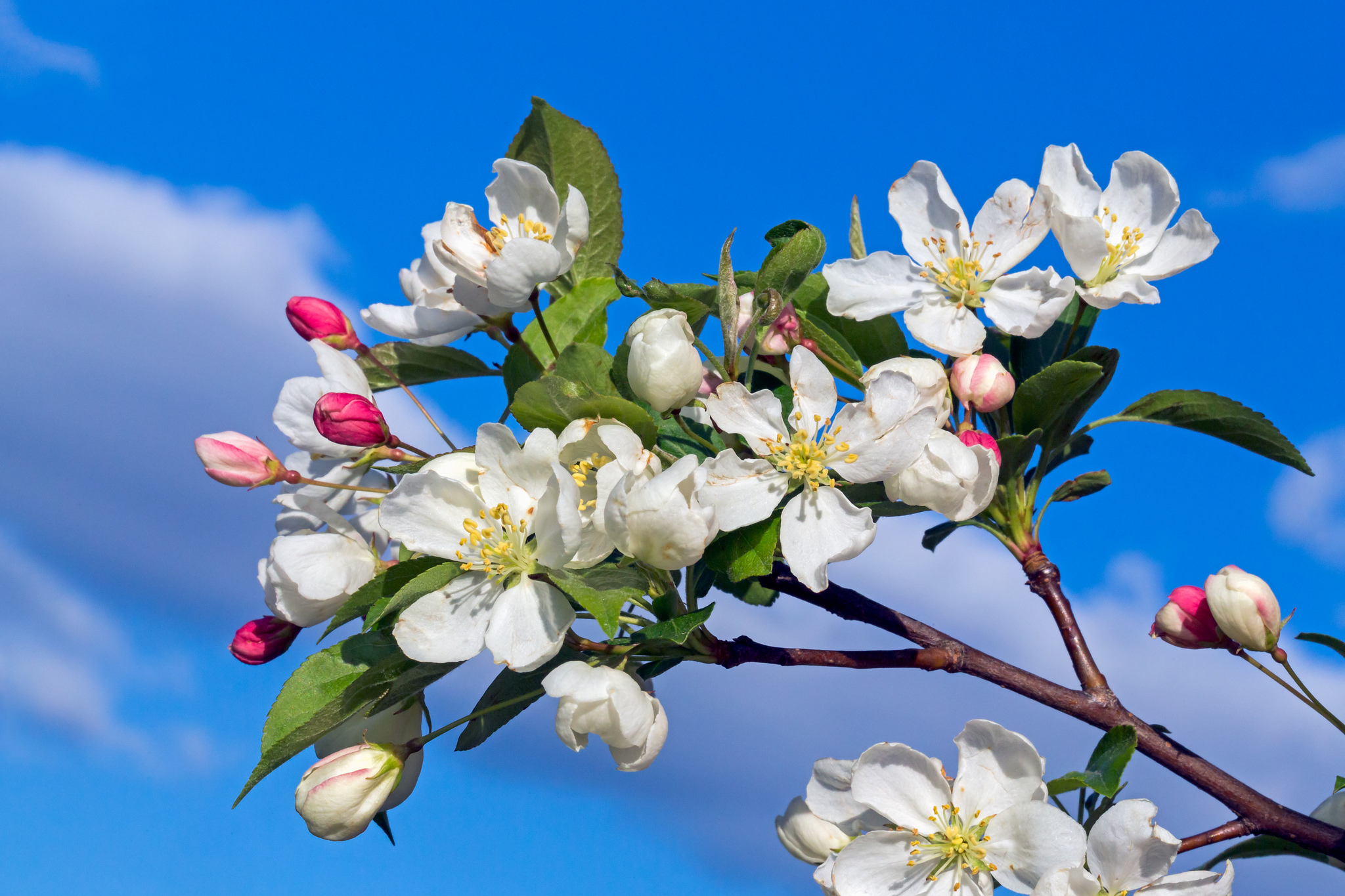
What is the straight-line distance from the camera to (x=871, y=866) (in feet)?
4.78

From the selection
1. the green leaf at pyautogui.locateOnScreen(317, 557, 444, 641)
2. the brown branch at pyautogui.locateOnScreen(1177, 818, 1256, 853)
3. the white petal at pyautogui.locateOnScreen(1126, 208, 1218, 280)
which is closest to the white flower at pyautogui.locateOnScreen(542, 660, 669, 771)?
the green leaf at pyautogui.locateOnScreen(317, 557, 444, 641)

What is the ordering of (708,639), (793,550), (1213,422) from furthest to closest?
(1213,422) < (708,639) < (793,550)

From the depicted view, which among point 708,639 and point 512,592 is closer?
point 512,592

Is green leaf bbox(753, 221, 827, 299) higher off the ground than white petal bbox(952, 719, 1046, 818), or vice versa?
green leaf bbox(753, 221, 827, 299)

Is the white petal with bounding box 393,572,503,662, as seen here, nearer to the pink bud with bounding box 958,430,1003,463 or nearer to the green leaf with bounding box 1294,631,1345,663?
the pink bud with bounding box 958,430,1003,463

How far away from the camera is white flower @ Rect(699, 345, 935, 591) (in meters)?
1.36

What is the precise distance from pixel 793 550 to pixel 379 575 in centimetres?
55

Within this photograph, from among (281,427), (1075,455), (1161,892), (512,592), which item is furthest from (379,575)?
(1075,455)

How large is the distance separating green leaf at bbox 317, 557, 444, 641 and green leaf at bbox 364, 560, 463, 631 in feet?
0.08

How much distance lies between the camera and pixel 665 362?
1365 mm

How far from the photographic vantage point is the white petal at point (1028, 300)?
1.57 meters

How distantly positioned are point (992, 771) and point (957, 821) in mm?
85

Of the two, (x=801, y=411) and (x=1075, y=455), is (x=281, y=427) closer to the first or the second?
(x=801, y=411)

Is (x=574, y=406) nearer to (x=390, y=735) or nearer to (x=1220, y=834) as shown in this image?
(x=390, y=735)
